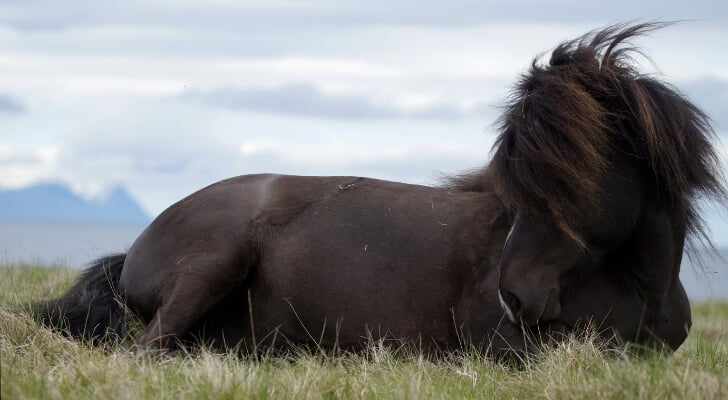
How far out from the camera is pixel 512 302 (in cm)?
551

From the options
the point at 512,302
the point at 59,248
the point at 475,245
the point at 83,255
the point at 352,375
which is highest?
the point at 475,245

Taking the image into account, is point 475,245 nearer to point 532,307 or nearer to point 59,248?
point 532,307

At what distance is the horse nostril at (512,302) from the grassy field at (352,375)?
0.93 ft

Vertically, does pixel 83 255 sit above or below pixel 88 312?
below

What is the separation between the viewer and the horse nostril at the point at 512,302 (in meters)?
5.48

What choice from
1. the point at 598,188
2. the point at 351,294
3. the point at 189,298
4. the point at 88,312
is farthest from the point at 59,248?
the point at 598,188

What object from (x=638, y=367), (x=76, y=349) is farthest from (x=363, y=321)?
(x=638, y=367)

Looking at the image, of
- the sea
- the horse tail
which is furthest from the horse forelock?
the horse tail

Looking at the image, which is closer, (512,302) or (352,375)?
(352,375)

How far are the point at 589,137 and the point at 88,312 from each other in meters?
3.25

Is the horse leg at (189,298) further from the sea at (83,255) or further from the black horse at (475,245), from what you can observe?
the sea at (83,255)

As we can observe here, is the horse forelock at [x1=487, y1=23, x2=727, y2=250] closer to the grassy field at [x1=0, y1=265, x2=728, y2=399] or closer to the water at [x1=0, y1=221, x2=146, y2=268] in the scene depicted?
the grassy field at [x1=0, y1=265, x2=728, y2=399]

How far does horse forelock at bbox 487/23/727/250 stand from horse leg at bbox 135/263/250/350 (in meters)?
1.74

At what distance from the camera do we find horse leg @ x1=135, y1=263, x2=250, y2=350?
6117 mm
